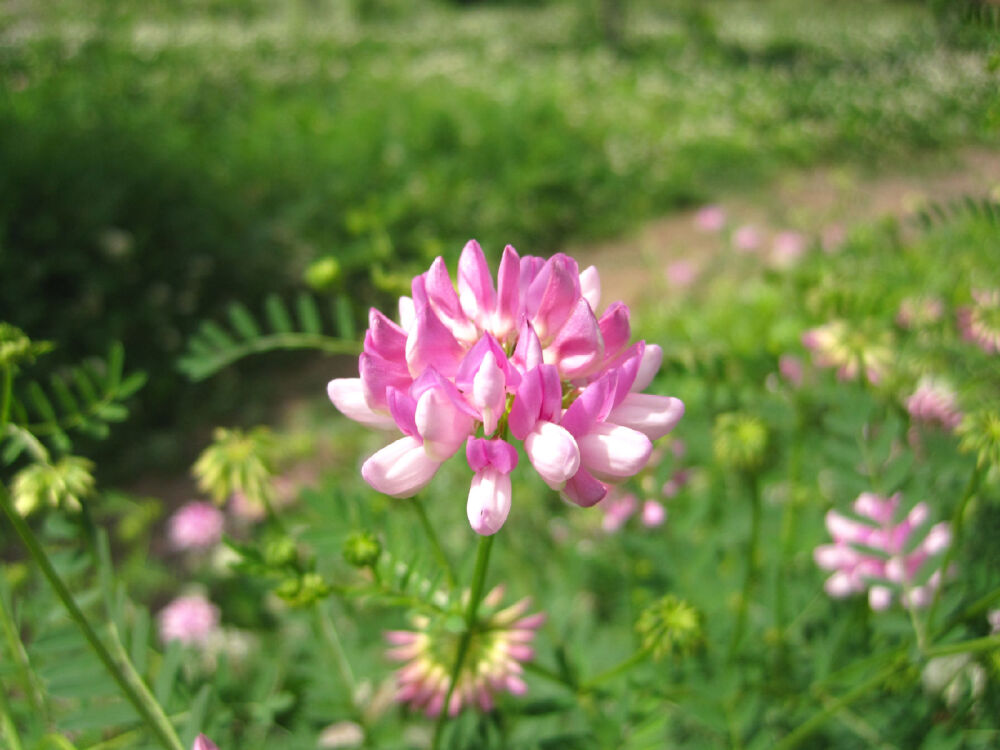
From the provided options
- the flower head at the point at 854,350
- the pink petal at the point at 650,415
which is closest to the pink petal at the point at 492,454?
the pink petal at the point at 650,415

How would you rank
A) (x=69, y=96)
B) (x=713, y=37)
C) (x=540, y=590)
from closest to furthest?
(x=540, y=590) < (x=69, y=96) < (x=713, y=37)

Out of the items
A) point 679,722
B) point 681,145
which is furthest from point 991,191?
point 681,145

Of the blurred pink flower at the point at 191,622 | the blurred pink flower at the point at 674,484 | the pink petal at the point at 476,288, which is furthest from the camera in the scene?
the blurred pink flower at the point at 191,622

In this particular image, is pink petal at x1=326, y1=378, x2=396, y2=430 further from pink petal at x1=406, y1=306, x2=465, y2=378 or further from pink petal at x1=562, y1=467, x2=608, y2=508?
pink petal at x1=562, y1=467, x2=608, y2=508

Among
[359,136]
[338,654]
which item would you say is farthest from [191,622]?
[359,136]

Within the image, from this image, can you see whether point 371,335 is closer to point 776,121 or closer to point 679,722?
point 679,722

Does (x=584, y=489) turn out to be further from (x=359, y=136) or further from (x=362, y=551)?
(x=359, y=136)

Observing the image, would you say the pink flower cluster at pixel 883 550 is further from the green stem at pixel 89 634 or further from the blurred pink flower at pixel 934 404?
the green stem at pixel 89 634
